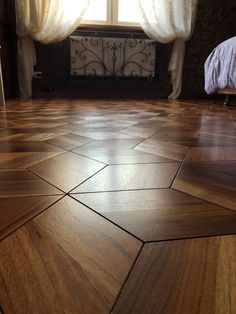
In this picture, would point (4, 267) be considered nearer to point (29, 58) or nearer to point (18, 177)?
point (18, 177)

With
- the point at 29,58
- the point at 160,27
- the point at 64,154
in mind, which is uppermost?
the point at 160,27

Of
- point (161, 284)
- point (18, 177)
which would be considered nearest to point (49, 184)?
point (18, 177)

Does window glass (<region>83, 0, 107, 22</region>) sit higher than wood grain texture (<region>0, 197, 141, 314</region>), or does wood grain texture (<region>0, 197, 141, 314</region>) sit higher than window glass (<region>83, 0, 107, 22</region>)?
window glass (<region>83, 0, 107, 22</region>)

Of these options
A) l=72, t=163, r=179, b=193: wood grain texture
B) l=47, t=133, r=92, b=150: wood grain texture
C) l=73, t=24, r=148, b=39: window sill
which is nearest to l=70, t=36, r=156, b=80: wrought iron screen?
l=73, t=24, r=148, b=39: window sill

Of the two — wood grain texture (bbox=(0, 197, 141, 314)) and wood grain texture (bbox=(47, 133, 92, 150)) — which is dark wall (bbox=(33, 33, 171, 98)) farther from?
wood grain texture (bbox=(0, 197, 141, 314))

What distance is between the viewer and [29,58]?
3291 millimetres

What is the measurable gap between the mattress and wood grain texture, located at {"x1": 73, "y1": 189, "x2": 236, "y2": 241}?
83.7 inches

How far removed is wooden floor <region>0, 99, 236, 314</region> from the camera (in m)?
0.29

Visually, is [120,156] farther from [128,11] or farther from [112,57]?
[128,11]

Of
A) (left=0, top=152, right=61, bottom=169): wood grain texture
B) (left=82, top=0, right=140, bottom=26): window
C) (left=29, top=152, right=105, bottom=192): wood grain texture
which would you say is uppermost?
(left=82, top=0, right=140, bottom=26): window

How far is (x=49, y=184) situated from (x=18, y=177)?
9 centimetres

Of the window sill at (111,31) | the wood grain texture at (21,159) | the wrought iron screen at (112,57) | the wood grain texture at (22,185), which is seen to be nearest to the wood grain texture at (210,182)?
the wood grain texture at (22,185)

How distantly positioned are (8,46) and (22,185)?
122 inches

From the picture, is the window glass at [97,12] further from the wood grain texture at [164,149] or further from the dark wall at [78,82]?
the wood grain texture at [164,149]
